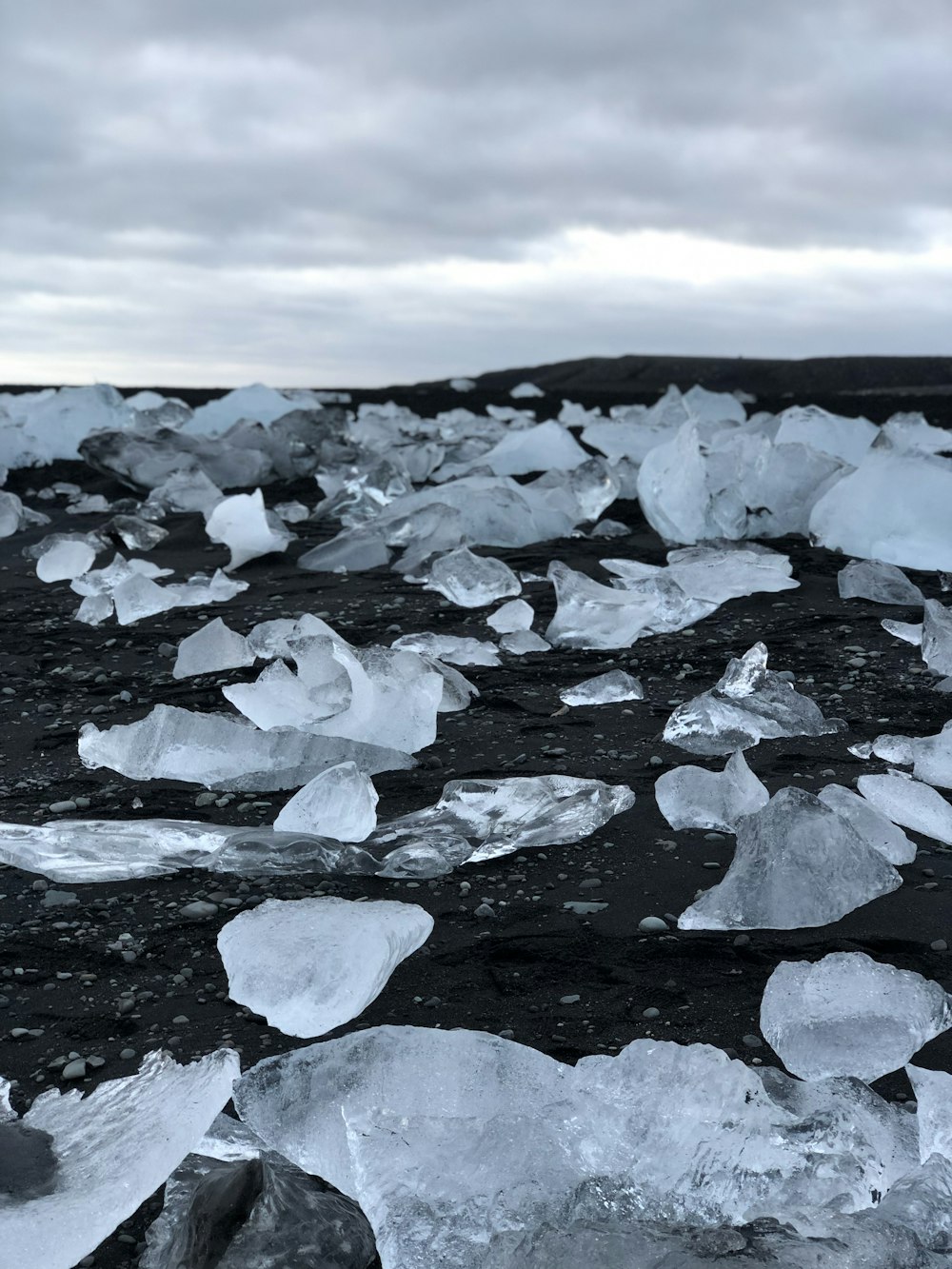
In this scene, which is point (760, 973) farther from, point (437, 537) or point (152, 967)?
point (437, 537)

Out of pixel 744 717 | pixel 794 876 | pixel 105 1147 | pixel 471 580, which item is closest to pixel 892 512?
pixel 471 580

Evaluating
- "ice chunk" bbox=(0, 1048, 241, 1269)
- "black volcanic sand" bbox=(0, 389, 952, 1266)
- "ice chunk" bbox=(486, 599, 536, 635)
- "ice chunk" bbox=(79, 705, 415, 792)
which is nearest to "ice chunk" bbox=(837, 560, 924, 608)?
"black volcanic sand" bbox=(0, 389, 952, 1266)

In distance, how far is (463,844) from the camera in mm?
1703

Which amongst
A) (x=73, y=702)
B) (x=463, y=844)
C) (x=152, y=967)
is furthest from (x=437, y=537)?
(x=152, y=967)

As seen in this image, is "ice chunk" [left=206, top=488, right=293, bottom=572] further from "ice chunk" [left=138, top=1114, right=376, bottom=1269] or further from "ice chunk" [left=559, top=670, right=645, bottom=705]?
"ice chunk" [left=138, top=1114, right=376, bottom=1269]

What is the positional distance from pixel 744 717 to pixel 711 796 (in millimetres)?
375

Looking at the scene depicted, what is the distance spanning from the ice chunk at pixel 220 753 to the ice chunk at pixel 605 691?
416mm

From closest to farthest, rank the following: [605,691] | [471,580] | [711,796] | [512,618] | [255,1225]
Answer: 1. [255,1225]
2. [711,796]
3. [605,691]
4. [512,618]
5. [471,580]

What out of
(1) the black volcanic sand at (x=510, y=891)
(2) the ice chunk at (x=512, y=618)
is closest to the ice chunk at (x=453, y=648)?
(1) the black volcanic sand at (x=510, y=891)

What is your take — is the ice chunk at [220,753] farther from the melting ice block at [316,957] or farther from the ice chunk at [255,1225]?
the ice chunk at [255,1225]

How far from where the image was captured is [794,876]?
1.51 metres

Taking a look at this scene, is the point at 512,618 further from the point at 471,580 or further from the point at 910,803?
the point at 910,803

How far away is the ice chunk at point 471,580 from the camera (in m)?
3.22

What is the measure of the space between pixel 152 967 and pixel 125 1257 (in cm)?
45
